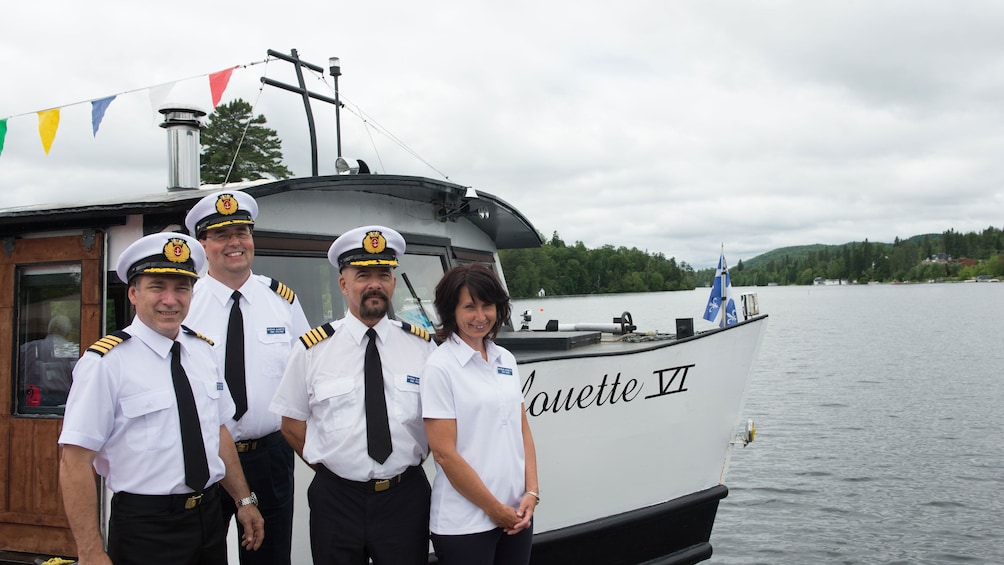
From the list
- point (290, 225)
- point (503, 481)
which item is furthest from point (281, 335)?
point (290, 225)

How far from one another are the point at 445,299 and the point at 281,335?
0.81m

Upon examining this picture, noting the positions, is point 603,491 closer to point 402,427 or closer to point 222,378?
point 402,427

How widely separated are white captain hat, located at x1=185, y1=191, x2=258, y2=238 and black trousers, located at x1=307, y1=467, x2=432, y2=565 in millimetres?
1128

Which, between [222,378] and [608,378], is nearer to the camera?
[222,378]

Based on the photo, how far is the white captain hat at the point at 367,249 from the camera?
2932mm

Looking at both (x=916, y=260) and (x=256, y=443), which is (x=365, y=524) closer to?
(x=256, y=443)

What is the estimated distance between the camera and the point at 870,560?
8.24 m

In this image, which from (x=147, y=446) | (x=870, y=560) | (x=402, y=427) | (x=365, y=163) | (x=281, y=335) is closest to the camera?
(x=147, y=446)

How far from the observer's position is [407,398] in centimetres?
294

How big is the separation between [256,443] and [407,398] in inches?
29.1

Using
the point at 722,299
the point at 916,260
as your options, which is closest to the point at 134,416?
the point at 722,299

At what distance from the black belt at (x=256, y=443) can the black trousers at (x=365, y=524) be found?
0.48 metres

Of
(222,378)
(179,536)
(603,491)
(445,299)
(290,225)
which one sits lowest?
(603,491)

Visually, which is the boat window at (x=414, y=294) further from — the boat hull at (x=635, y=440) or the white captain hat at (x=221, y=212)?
the white captain hat at (x=221, y=212)
